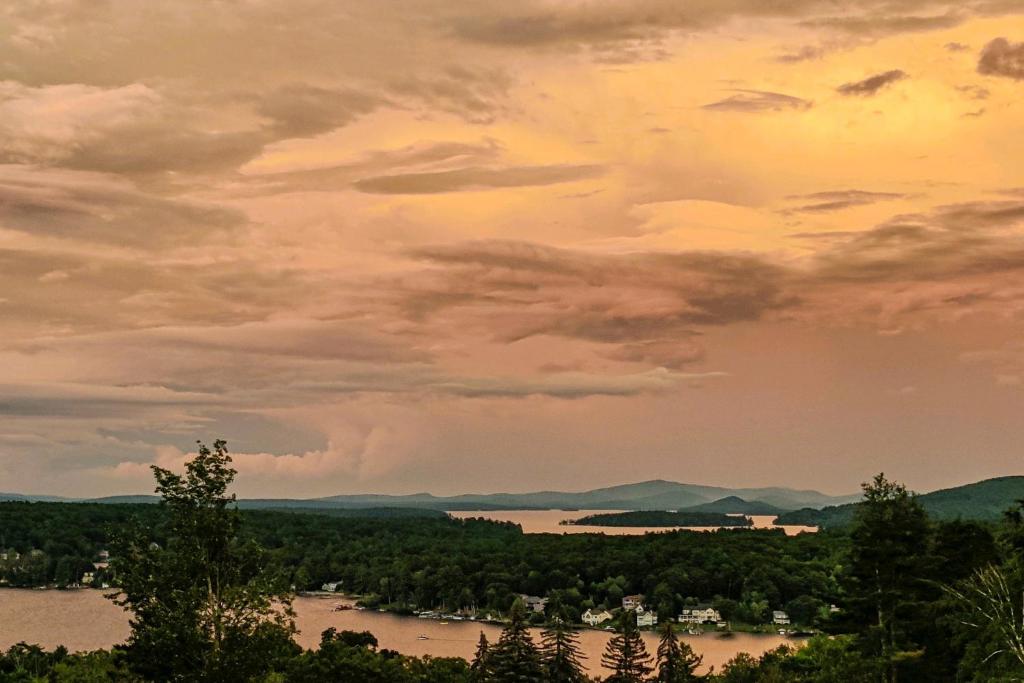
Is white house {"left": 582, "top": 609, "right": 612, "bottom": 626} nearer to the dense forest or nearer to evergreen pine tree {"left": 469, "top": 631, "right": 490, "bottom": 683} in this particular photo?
the dense forest

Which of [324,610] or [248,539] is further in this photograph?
[324,610]

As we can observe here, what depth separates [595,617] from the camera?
117938mm

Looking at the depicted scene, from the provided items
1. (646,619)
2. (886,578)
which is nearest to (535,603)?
(646,619)

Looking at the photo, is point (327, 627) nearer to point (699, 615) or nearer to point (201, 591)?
point (699, 615)

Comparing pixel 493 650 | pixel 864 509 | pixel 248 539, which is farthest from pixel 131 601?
pixel 493 650

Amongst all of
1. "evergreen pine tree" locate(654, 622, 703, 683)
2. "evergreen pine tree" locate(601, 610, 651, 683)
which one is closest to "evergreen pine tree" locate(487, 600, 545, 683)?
"evergreen pine tree" locate(601, 610, 651, 683)

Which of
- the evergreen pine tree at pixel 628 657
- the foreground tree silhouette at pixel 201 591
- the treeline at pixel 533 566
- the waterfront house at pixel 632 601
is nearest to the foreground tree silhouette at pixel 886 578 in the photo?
the evergreen pine tree at pixel 628 657

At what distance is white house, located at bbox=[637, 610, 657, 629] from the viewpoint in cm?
11686

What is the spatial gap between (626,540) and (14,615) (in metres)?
86.4

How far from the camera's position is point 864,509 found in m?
34.0

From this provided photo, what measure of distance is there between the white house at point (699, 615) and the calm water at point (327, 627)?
9466mm

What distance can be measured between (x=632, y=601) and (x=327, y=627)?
127ft

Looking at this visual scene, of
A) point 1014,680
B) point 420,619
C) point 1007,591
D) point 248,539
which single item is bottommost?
point 420,619

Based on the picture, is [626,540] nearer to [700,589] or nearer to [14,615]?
[700,589]
